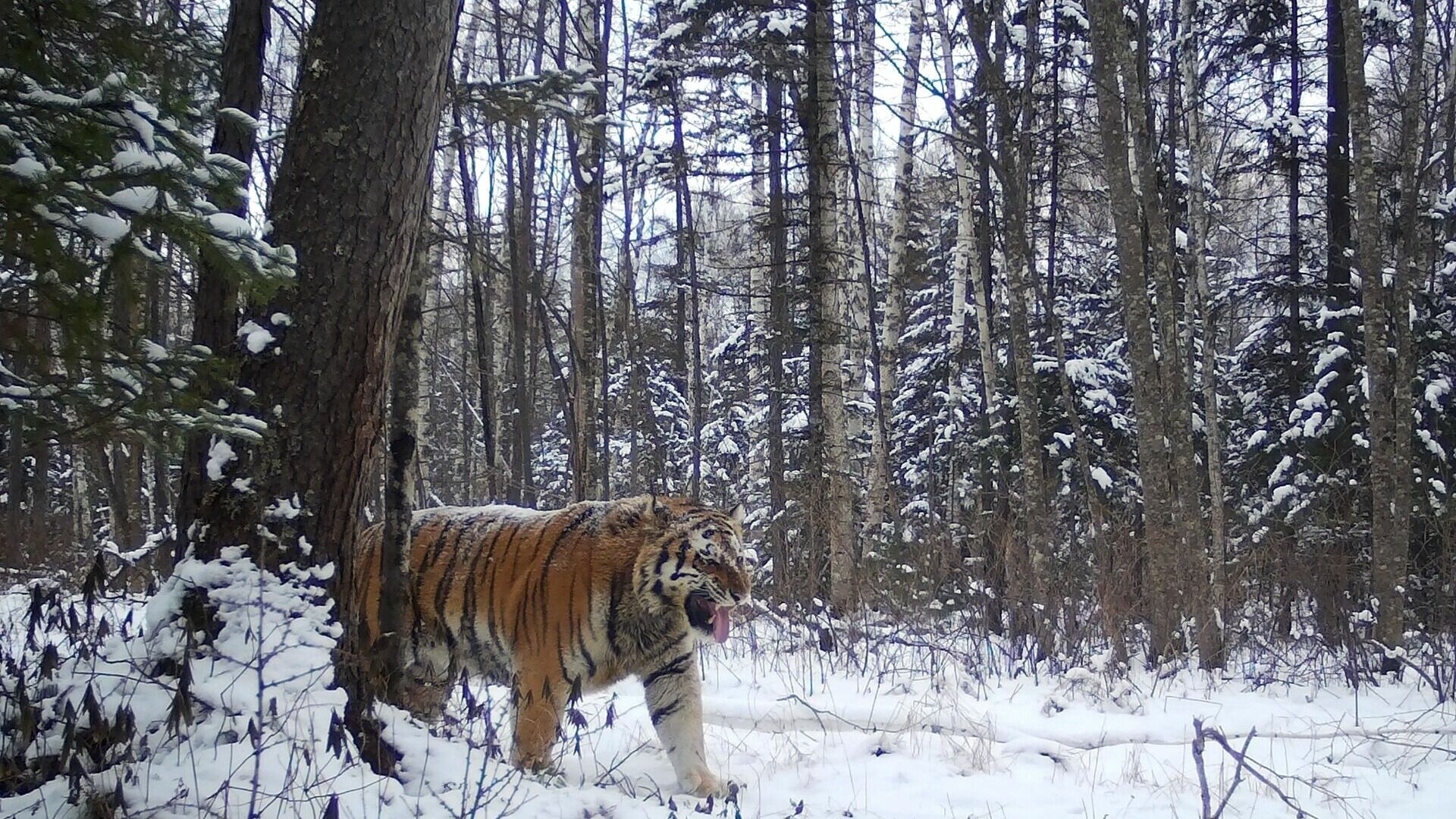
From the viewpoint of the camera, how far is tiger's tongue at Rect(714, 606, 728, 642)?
439cm

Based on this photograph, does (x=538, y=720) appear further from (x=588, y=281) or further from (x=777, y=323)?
(x=777, y=323)

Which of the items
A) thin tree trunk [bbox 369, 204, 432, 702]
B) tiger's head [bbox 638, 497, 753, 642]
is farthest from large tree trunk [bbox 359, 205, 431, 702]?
tiger's head [bbox 638, 497, 753, 642]

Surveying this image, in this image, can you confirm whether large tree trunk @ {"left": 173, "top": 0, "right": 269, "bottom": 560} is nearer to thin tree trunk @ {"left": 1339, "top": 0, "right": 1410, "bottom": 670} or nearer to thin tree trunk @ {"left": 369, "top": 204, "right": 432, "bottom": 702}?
thin tree trunk @ {"left": 369, "top": 204, "right": 432, "bottom": 702}

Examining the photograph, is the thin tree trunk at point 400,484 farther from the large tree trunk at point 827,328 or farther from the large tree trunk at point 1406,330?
the large tree trunk at point 1406,330

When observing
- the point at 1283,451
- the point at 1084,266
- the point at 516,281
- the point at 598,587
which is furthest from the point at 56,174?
the point at 1084,266

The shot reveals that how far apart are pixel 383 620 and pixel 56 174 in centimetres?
217

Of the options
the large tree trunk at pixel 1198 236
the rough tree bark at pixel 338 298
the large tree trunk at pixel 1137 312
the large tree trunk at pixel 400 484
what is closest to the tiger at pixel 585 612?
the large tree trunk at pixel 400 484

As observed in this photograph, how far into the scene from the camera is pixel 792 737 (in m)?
4.96

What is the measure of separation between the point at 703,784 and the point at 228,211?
3067mm

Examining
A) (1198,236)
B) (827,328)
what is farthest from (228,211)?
(1198,236)

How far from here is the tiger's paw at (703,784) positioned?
4.18 m

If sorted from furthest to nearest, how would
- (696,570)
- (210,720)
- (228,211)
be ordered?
(696,570) < (228,211) < (210,720)

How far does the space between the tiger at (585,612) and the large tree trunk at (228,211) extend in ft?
3.66

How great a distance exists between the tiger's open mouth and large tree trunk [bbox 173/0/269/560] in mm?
2090
